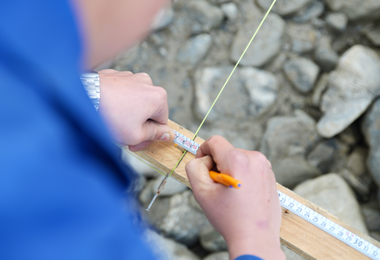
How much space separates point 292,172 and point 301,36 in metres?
1.09

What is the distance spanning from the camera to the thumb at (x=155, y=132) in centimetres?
98

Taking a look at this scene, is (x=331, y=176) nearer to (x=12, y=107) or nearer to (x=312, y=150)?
(x=312, y=150)

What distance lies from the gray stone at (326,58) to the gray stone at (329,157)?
56cm

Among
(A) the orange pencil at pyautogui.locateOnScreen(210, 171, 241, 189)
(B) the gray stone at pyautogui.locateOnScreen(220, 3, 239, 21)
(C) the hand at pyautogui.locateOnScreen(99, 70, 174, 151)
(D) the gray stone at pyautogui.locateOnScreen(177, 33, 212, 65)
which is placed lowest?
(D) the gray stone at pyautogui.locateOnScreen(177, 33, 212, 65)

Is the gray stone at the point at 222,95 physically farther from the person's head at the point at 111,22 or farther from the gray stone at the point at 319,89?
the person's head at the point at 111,22

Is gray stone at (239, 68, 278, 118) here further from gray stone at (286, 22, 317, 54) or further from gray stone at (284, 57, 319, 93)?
gray stone at (286, 22, 317, 54)

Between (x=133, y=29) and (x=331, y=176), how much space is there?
1605 millimetres

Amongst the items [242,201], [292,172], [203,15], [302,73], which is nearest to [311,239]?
[242,201]

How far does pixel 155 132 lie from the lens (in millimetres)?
1023

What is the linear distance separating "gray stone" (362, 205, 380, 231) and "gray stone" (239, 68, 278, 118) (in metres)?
0.89

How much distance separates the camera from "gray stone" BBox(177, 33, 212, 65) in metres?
2.09

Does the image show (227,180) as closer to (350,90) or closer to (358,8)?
(350,90)

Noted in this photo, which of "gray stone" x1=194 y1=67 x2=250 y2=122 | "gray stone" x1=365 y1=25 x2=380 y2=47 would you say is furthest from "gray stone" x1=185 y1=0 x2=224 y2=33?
"gray stone" x1=365 y1=25 x2=380 y2=47

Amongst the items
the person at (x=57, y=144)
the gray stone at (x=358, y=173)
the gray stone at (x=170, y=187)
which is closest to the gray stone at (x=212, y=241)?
the gray stone at (x=170, y=187)
